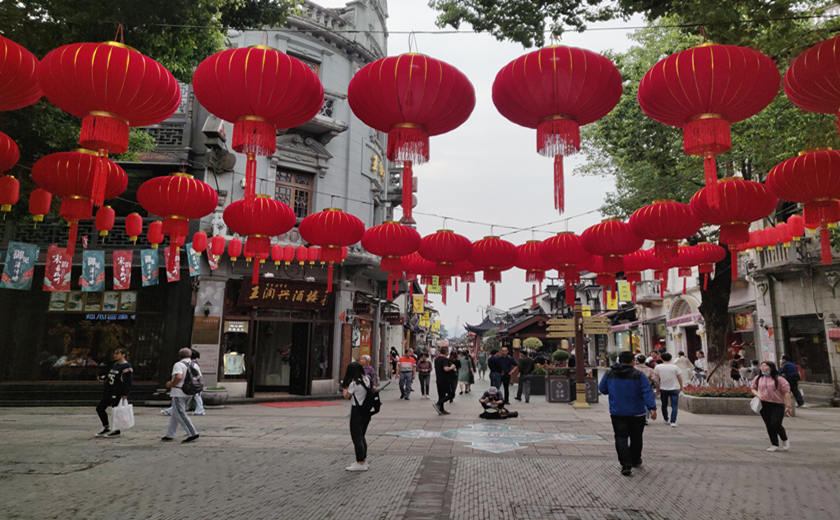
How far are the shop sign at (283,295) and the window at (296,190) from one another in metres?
2.69

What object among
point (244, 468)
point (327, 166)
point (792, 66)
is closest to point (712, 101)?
point (792, 66)

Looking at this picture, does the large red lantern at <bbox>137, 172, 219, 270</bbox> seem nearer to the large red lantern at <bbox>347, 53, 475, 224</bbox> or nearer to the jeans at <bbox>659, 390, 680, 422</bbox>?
the large red lantern at <bbox>347, 53, 475, 224</bbox>

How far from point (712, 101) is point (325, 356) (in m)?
16.3

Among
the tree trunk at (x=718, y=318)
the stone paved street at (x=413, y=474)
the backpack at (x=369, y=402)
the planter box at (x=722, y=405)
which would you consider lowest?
the stone paved street at (x=413, y=474)

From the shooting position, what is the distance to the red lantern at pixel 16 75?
4.61 m

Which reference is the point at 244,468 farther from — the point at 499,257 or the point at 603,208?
Answer: the point at 603,208

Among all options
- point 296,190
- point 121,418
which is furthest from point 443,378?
point 296,190

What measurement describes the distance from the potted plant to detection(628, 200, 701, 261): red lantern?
44.6 feet

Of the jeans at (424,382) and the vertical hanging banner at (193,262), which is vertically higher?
the vertical hanging banner at (193,262)

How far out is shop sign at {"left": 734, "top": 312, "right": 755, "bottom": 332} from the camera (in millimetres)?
21775

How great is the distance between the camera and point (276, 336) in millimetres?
19781

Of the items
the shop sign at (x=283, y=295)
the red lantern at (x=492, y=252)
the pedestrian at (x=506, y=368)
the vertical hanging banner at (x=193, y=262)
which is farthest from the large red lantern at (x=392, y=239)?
the vertical hanging banner at (x=193, y=262)

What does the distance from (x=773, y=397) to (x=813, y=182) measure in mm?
3914

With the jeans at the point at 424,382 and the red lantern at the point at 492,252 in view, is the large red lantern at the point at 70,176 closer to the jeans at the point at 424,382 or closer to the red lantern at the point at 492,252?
the red lantern at the point at 492,252
